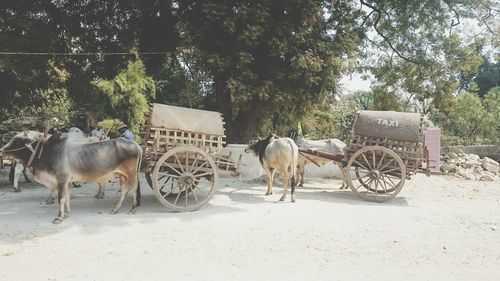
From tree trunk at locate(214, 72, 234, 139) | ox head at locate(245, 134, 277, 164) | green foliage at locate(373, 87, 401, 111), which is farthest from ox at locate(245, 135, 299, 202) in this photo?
green foliage at locate(373, 87, 401, 111)

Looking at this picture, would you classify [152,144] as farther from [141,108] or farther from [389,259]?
[141,108]

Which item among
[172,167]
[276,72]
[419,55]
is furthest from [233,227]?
[419,55]

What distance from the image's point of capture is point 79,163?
8414mm

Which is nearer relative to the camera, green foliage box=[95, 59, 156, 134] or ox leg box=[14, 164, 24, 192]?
ox leg box=[14, 164, 24, 192]

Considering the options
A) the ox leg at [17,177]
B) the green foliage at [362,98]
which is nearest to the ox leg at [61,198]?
the ox leg at [17,177]

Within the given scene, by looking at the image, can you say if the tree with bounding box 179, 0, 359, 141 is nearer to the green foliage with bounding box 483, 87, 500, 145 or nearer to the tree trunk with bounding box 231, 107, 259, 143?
the tree trunk with bounding box 231, 107, 259, 143

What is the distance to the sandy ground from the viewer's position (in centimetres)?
584

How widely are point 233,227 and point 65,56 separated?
357 inches

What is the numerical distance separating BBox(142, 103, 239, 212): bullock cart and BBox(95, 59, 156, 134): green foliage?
39.9 feet

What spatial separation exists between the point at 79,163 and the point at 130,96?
13.4m

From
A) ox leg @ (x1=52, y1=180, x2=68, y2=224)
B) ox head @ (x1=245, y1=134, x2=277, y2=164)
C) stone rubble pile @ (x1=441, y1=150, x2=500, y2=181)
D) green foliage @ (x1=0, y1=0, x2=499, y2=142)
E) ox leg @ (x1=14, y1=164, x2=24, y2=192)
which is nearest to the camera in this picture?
ox leg @ (x1=52, y1=180, x2=68, y2=224)

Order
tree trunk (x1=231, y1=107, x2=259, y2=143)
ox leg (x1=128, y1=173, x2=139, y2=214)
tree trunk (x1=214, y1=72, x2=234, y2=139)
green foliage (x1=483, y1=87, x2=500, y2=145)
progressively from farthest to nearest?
green foliage (x1=483, y1=87, x2=500, y2=145), tree trunk (x1=231, y1=107, x2=259, y2=143), tree trunk (x1=214, y1=72, x2=234, y2=139), ox leg (x1=128, y1=173, x2=139, y2=214)

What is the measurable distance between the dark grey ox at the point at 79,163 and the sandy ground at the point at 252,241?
599mm

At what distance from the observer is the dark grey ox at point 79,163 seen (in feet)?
27.1
